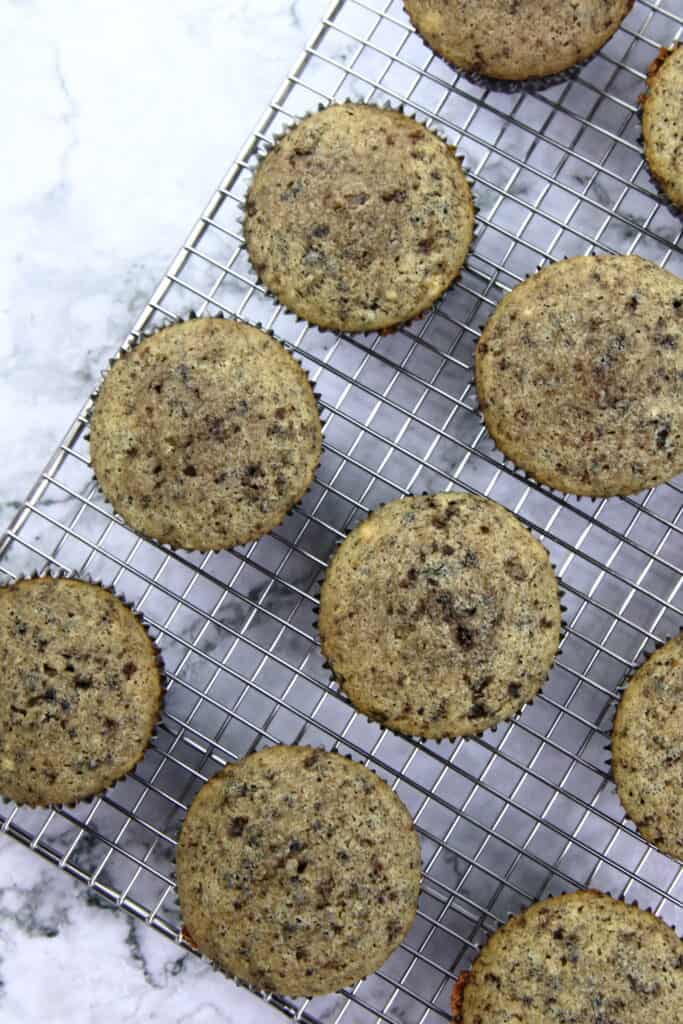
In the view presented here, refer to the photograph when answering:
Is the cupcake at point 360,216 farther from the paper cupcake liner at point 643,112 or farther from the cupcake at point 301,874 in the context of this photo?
the cupcake at point 301,874

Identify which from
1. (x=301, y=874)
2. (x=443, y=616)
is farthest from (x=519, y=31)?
(x=301, y=874)

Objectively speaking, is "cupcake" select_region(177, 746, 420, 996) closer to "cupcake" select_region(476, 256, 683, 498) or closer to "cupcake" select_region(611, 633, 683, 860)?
"cupcake" select_region(611, 633, 683, 860)

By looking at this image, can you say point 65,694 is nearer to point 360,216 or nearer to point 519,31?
point 360,216

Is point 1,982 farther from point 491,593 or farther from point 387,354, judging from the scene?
point 387,354

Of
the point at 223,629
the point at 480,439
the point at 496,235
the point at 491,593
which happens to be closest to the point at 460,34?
the point at 496,235

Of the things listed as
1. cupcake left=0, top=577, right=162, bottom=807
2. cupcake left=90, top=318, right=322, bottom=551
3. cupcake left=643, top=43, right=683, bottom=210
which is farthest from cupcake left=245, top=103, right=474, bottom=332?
cupcake left=0, top=577, right=162, bottom=807

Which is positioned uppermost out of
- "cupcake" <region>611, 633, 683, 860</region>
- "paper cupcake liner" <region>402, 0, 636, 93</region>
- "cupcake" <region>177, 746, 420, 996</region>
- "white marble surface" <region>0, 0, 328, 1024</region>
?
"paper cupcake liner" <region>402, 0, 636, 93</region>

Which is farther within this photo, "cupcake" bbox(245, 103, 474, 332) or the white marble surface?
the white marble surface

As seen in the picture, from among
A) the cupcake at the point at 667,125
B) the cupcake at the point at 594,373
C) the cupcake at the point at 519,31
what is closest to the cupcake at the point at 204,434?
the cupcake at the point at 594,373
